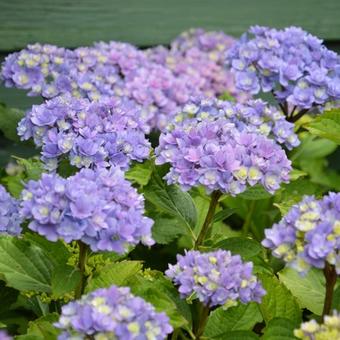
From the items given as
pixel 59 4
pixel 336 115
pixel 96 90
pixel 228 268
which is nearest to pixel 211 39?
pixel 59 4

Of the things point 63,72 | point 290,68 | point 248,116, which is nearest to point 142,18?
point 63,72

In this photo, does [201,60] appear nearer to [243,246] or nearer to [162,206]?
[162,206]

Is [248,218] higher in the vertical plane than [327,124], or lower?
lower

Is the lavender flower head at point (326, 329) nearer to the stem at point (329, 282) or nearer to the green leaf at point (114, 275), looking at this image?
the stem at point (329, 282)

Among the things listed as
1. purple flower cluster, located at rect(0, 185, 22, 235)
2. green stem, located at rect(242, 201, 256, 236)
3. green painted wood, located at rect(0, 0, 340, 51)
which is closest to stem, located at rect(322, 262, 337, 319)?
purple flower cluster, located at rect(0, 185, 22, 235)

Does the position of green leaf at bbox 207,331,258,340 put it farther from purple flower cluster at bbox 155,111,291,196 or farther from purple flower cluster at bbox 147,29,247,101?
purple flower cluster at bbox 147,29,247,101

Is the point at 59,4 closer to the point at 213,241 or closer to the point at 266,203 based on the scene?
the point at 266,203
